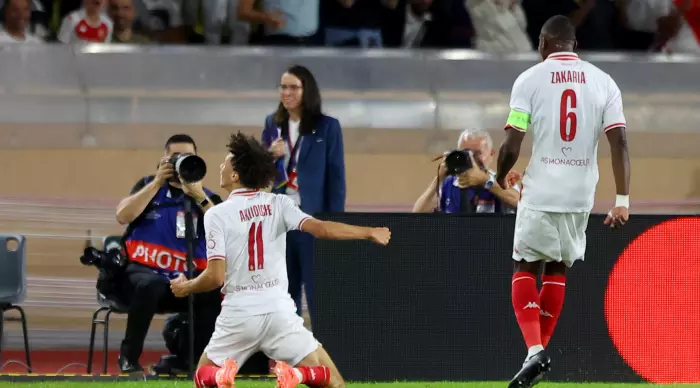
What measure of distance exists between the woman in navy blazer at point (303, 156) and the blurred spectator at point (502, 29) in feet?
15.0

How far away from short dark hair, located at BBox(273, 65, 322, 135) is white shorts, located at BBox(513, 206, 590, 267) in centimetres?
215

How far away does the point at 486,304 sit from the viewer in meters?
7.77

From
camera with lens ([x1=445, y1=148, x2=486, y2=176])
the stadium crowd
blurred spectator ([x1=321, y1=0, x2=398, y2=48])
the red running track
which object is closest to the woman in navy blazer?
camera with lens ([x1=445, y1=148, x2=486, y2=176])

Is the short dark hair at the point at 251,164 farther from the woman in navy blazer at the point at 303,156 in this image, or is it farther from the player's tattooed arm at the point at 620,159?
the woman in navy blazer at the point at 303,156

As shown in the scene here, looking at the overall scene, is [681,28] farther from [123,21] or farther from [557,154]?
[557,154]

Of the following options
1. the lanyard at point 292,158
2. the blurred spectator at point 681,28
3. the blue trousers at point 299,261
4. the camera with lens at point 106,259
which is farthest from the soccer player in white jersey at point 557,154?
the blurred spectator at point 681,28

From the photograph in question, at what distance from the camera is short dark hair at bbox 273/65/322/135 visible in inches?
337

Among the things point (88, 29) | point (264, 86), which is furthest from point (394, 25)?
point (88, 29)

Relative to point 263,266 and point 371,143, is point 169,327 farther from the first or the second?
point 371,143

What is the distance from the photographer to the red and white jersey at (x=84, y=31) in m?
12.4

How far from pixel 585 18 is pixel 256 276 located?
26.3 feet

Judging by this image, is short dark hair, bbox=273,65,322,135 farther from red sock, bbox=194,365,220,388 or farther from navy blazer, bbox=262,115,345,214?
red sock, bbox=194,365,220,388

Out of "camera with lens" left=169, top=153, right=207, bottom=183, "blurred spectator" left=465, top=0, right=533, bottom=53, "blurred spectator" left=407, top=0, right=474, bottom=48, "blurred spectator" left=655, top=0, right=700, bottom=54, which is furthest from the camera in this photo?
"blurred spectator" left=655, top=0, right=700, bottom=54

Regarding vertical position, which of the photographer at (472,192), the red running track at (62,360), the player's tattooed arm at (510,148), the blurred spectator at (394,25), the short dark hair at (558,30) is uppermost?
the blurred spectator at (394,25)
